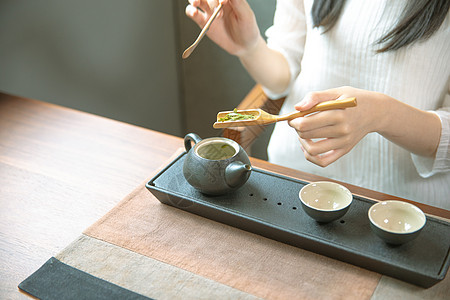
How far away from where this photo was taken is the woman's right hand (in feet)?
3.60

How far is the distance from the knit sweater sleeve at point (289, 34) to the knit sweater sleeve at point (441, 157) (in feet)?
1.45

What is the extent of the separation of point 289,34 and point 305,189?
63 centimetres

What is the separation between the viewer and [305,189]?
0.90 metres

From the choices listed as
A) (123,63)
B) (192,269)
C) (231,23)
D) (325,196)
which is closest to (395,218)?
(325,196)

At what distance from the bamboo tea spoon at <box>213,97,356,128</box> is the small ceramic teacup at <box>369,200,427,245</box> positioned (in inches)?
8.0

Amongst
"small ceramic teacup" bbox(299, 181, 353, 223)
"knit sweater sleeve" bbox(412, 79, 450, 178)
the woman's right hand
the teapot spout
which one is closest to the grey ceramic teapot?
the teapot spout

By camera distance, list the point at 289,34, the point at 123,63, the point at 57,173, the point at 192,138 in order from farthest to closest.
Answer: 1. the point at 123,63
2. the point at 289,34
3. the point at 57,173
4. the point at 192,138

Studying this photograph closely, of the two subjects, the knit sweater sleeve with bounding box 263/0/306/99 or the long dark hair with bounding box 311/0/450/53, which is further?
the knit sweater sleeve with bounding box 263/0/306/99

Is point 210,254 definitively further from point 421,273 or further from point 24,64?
point 24,64

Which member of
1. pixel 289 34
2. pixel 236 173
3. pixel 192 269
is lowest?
pixel 192 269

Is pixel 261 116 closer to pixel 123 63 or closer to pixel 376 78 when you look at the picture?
pixel 376 78

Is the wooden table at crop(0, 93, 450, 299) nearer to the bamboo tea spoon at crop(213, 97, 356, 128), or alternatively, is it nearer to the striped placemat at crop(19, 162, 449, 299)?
the striped placemat at crop(19, 162, 449, 299)

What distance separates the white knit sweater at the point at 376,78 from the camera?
1.10m

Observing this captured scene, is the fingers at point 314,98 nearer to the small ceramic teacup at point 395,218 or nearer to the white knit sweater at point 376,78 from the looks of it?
the small ceramic teacup at point 395,218
